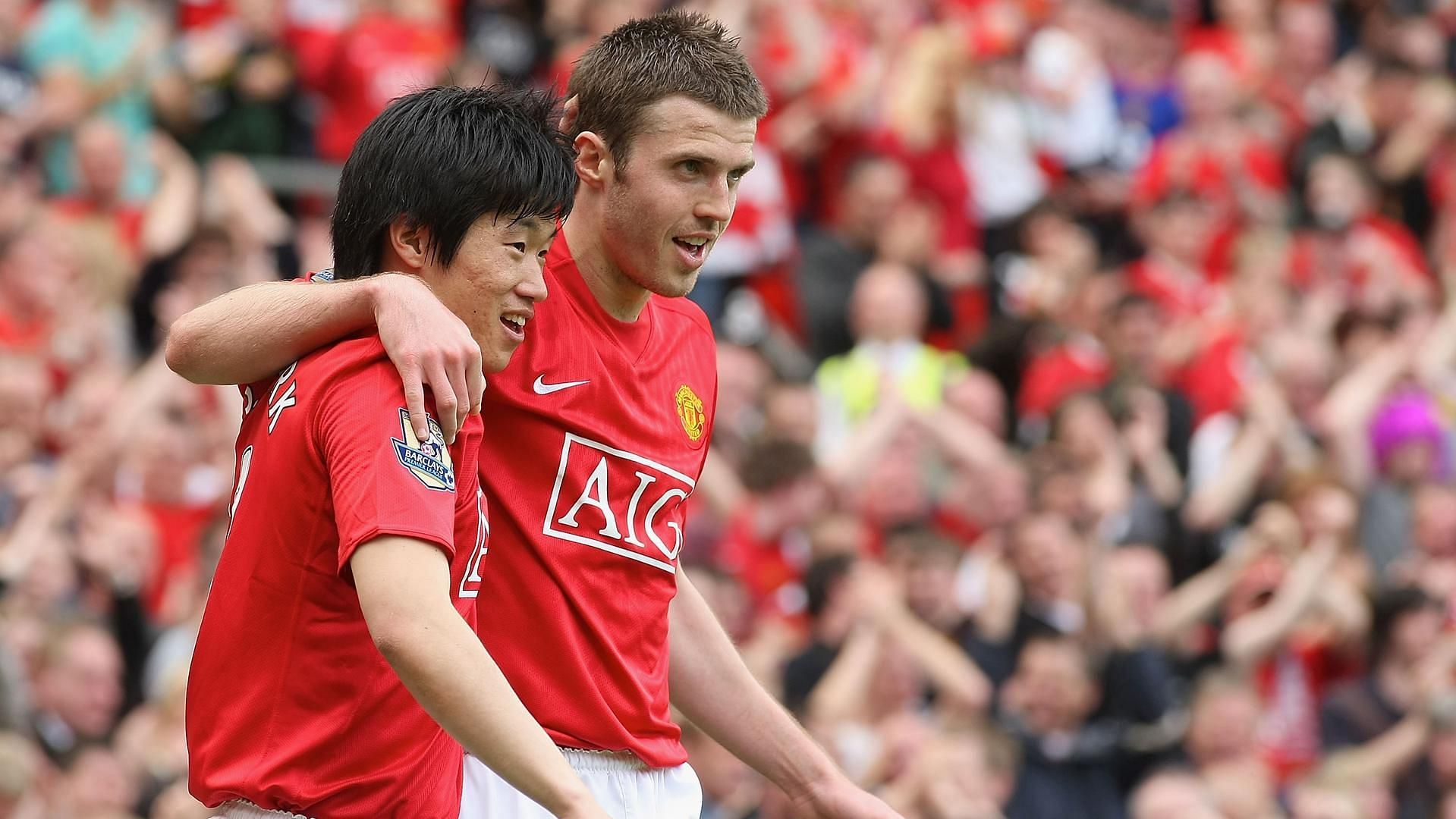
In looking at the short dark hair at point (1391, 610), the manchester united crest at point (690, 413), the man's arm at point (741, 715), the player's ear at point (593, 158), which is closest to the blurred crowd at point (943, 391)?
the short dark hair at point (1391, 610)

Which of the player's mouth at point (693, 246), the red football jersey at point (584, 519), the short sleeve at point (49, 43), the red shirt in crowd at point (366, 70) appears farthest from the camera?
the red shirt in crowd at point (366, 70)

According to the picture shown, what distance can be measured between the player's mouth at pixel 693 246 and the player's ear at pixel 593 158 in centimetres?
20

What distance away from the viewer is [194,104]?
10.5 metres

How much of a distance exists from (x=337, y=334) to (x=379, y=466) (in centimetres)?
34

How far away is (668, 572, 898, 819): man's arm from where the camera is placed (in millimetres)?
4297

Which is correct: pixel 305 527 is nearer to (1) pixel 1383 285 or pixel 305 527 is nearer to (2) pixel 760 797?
(2) pixel 760 797

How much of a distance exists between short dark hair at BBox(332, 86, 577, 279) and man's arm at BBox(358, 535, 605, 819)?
23.5 inches

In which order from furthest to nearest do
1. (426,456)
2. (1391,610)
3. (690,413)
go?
(1391,610) → (690,413) → (426,456)

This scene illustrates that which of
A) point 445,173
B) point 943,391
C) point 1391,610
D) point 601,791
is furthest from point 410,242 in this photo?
point 1391,610

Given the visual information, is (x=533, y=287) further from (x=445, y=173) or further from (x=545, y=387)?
(x=545, y=387)

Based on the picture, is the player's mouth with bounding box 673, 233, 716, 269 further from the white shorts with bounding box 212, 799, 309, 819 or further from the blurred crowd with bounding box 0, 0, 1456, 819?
the blurred crowd with bounding box 0, 0, 1456, 819

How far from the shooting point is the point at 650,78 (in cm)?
405

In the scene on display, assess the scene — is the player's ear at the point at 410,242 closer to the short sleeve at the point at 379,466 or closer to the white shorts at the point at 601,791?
the short sleeve at the point at 379,466

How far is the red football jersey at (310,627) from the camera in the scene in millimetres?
3289
